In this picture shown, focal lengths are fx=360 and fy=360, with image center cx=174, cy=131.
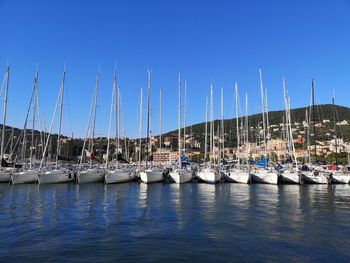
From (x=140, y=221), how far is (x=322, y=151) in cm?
11240

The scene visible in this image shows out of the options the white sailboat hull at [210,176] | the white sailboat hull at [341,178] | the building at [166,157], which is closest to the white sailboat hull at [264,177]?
the white sailboat hull at [210,176]

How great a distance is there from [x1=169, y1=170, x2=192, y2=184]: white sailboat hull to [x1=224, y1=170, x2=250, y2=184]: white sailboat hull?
5289 mm

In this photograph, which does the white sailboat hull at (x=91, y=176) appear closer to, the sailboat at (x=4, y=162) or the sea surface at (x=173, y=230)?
the sailboat at (x=4, y=162)

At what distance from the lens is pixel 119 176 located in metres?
46.2

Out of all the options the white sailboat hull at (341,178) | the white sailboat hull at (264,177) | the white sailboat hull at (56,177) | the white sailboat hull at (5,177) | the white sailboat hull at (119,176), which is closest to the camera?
the white sailboat hull at (56,177)

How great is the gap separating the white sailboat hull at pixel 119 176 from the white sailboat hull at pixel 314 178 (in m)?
22.9

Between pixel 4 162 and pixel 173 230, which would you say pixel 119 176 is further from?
pixel 173 230

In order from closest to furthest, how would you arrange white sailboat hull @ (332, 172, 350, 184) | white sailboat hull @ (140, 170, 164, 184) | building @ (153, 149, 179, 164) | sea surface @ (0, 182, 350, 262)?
sea surface @ (0, 182, 350, 262) → white sailboat hull @ (140, 170, 164, 184) → white sailboat hull @ (332, 172, 350, 184) → building @ (153, 149, 179, 164)

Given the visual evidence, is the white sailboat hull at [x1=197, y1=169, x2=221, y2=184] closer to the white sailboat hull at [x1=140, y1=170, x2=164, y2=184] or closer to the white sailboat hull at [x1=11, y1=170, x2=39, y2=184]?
the white sailboat hull at [x1=140, y1=170, x2=164, y2=184]

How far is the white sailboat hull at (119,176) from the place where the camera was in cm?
4475

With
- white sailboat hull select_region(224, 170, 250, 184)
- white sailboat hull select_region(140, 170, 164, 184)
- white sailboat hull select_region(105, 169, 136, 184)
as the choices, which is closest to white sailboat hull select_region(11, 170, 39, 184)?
white sailboat hull select_region(105, 169, 136, 184)

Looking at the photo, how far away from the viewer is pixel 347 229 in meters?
18.4

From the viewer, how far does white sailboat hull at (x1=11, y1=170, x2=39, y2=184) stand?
43653mm

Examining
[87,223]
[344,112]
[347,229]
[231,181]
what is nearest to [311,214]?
[347,229]
